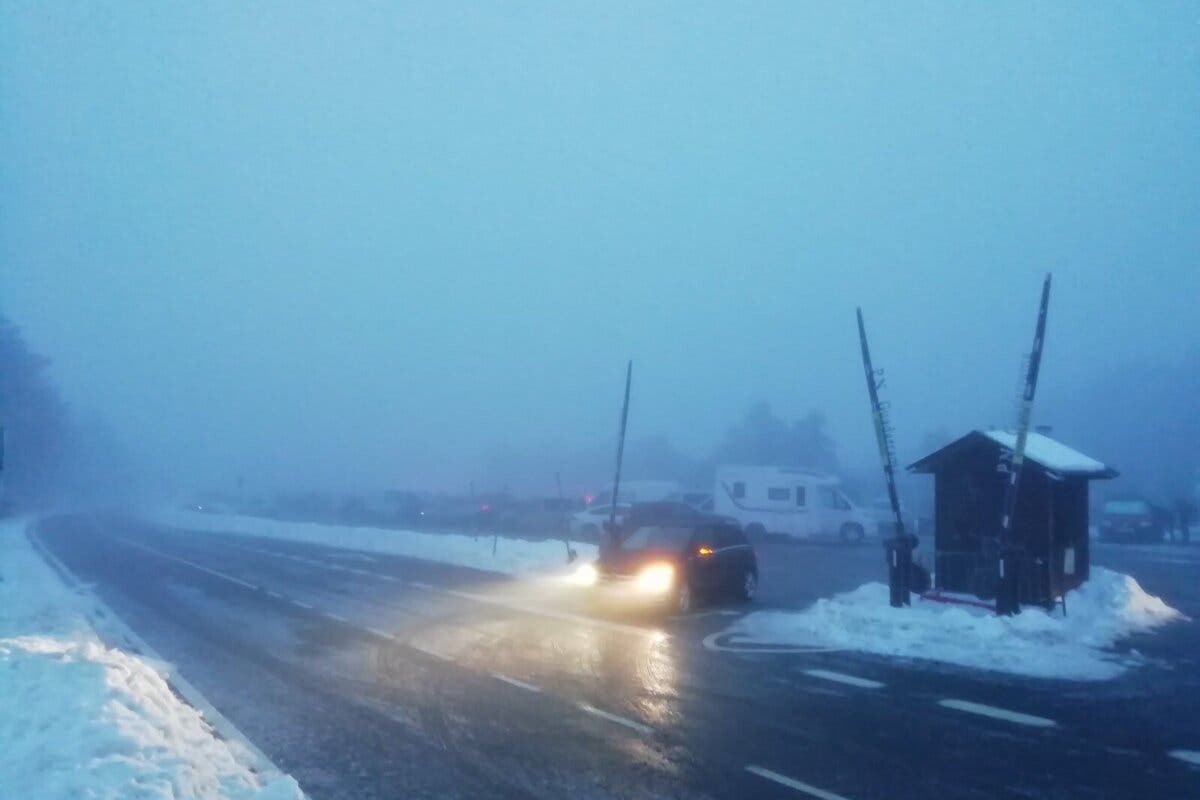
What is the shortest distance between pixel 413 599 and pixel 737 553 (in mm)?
6422

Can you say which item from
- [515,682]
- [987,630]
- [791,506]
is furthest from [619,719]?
[791,506]

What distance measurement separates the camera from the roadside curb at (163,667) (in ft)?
29.8

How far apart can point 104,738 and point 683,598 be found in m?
13.0

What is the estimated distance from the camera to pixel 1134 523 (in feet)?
144

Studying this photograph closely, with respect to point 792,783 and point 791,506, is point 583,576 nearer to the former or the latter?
point 792,783

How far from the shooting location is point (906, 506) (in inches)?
2825

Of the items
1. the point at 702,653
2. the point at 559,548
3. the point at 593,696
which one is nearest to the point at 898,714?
the point at 593,696

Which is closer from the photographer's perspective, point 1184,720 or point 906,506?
point 1184,720

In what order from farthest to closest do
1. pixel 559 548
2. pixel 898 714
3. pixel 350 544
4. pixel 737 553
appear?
pixel 350 544 < pixel 559 548 < pixel 737 553 < pixel 898 714

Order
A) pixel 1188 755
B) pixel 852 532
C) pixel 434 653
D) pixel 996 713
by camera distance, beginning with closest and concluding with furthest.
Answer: pixel 1188 755 → pixel 996 713 → pixel 434 653 → pixel 852 532

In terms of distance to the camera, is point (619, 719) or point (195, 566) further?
point (195, 566)

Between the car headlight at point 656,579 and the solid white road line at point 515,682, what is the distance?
6.83m

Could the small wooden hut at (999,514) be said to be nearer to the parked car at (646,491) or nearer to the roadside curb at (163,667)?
the roadside curb at (163,667)

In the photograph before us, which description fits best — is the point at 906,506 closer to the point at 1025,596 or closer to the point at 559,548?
the point at 559,548
